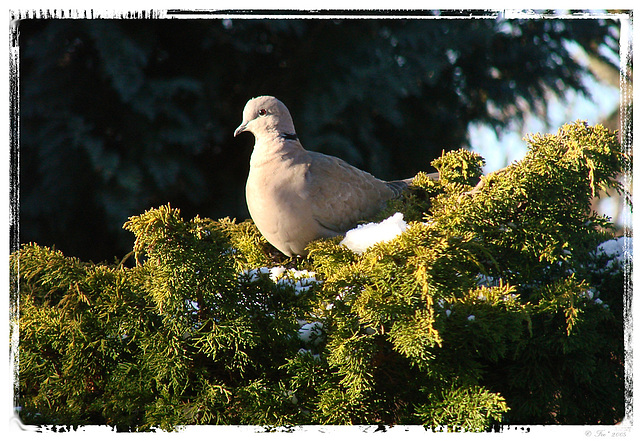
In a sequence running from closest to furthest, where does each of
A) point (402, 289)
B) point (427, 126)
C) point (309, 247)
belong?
1. point (402, 289)
2. point (309, 247)
3. point (427, 126)

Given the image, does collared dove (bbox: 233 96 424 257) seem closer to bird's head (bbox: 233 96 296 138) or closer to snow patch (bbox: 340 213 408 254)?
bird's head (bbox: 233 96 296 138)

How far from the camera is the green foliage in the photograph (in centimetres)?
96

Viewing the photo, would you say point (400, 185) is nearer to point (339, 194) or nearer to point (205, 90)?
point (339, 194)

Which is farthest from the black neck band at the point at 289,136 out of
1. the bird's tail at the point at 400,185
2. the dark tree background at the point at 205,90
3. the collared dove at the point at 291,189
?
the dark tree background at the point at 205,90

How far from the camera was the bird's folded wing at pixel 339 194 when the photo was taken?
134 centimetres

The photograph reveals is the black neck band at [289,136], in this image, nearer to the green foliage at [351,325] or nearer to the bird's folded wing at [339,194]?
the bird's folded wing at [339,194]

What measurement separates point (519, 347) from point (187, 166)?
5.97ft

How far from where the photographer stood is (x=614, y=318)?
1281 millimetres

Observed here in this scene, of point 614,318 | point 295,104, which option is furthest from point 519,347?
point 295,104

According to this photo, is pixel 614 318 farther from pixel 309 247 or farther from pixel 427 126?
pixel 427 126

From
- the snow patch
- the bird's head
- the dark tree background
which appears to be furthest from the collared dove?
the dark tree background

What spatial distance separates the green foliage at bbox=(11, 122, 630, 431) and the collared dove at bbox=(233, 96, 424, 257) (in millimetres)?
177

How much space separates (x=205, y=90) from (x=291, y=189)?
1391 mm

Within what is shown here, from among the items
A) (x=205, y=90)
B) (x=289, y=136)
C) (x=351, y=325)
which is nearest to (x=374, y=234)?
(x=351, y=325)
